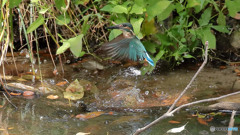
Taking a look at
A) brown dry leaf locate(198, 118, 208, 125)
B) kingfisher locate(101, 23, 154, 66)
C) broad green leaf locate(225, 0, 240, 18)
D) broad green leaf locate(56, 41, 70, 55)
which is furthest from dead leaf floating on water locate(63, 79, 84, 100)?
broad green leaf locate(225, 0, 240, 18)

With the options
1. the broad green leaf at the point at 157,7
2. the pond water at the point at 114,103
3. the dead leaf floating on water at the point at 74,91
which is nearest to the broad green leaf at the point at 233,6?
the broad green leaf at the point at 157,7

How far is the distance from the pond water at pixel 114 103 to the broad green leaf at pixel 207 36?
0.37 metres

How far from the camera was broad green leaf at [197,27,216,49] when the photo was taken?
2.83 metres

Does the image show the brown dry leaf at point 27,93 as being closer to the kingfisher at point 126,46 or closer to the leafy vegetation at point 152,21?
the leafy vegetation at point 152,21

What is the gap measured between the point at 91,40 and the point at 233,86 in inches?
61.5

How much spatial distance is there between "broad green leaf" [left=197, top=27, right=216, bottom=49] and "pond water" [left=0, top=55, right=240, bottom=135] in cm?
37

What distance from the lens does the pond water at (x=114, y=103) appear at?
2.28 meters

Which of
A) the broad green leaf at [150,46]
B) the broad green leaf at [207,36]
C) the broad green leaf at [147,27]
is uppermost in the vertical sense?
the broad green leaf at [147,27]

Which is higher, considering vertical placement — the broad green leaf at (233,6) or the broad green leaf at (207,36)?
the broad green leaf at (233,6)

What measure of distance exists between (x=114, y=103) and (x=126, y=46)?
47cm

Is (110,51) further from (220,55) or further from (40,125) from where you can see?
(220,55)

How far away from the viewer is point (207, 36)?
288cm

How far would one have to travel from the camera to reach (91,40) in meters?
3.72

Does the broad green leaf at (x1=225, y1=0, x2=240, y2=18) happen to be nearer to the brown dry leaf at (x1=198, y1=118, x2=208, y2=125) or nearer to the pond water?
the pond water
